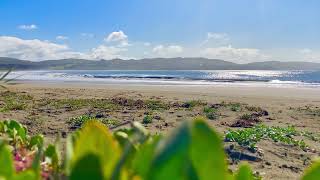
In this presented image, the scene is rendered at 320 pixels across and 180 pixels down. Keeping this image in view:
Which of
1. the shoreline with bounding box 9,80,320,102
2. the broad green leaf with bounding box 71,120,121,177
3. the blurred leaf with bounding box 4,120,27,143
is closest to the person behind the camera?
the broad green leaf with bounding box 71,120,121,177

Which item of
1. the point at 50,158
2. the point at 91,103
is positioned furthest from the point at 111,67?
the point at 50,158

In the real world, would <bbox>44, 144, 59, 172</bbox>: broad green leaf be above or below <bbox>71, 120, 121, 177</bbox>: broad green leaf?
below

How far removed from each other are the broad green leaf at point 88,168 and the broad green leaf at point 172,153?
0.28 feet

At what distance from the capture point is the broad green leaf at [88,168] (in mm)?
540

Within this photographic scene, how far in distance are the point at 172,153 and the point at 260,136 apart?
9054mm

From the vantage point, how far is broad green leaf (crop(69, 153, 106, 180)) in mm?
540

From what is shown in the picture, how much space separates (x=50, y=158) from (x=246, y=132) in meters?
8.44

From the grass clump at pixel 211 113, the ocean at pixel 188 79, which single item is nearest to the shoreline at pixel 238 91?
the ocean at pixel 188 79

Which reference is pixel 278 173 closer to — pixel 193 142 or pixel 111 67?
pixel 193 142

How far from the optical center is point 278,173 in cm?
695

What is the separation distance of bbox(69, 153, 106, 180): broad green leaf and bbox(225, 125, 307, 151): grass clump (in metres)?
7.88

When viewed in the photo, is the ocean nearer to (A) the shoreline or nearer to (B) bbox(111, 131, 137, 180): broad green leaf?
(A) the shoreline

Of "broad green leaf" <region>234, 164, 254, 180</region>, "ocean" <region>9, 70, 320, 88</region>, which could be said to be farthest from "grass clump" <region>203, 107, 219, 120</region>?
"broad green leaf" <region>234, 164, 254, 180</region>

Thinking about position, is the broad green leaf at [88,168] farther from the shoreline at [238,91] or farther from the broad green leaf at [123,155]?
the shoreline at [238,91]
